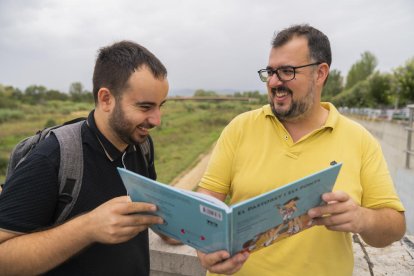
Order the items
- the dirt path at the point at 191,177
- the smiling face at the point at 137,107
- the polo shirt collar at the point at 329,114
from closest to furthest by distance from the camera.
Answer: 1. the smiling face at the point at 137,107
2. the polo shirt collar at the point at 329,114
3. the dirt path at the point at 191,177

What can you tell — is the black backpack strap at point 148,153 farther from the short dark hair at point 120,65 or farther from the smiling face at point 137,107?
the short dark hair at point 120,65

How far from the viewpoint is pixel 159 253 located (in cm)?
216

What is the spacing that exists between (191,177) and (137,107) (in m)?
12.3

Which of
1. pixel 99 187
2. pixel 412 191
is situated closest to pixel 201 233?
pixel 99 187

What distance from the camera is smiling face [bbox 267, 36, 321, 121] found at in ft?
6.09

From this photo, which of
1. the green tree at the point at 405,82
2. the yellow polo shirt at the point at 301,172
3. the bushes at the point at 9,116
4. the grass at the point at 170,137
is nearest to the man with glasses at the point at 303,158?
the yellow polo shirt at the point at 301,172

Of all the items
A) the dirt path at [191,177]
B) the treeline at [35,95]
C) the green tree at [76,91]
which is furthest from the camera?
the green tree at [76,91]

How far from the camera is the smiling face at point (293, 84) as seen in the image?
6.09 ft

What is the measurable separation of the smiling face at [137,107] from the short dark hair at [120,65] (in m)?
0.03

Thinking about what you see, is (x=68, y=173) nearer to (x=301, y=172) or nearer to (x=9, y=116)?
(x=301, y=172)

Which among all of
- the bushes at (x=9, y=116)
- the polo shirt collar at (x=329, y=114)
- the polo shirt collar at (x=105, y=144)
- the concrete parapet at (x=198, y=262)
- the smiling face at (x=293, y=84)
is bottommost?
the bushes at (x=9, y=116)

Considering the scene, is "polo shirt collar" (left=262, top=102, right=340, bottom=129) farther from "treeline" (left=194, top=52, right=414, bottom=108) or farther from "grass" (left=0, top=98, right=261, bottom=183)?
"grass" (left=0, top=98, right=261, bottom=183)

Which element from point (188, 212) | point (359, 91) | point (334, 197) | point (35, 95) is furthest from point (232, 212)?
point (35, 95)

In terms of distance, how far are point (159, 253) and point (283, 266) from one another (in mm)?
850
